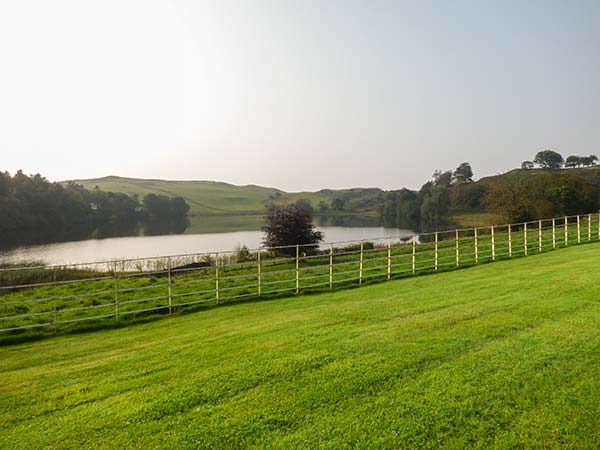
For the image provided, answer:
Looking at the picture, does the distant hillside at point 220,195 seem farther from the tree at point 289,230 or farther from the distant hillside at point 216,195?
the tree at point 289,230

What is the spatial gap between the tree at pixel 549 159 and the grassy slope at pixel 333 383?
135 m

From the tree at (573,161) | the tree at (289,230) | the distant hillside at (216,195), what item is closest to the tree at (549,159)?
the tree at (573,161)

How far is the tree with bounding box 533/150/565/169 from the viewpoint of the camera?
392ft

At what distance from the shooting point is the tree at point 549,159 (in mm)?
119500

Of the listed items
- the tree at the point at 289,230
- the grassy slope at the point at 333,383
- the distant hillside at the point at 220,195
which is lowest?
the grassy slope at the point at 333,383

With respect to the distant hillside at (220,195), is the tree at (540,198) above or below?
below

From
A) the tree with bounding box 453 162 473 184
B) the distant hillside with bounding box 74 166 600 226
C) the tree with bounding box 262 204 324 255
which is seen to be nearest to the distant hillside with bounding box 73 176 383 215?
the distant hillside with bounding box 74 166 600 226

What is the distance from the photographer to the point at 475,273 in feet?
39.9

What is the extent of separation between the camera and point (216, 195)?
6422 inches

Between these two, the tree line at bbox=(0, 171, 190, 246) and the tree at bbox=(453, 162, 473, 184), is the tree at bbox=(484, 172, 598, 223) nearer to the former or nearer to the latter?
the tree line at bbox=(0, 171, 190, 246)

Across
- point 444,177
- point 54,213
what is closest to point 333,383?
point 54,213

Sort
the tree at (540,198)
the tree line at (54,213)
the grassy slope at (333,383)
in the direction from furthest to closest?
the tree line at (54,213)
the tree at (540,198)
the grassy slope at (333,383)

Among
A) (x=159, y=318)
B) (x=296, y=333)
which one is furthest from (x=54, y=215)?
(x=296, y=333)

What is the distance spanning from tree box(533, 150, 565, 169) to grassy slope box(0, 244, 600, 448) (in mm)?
135486
